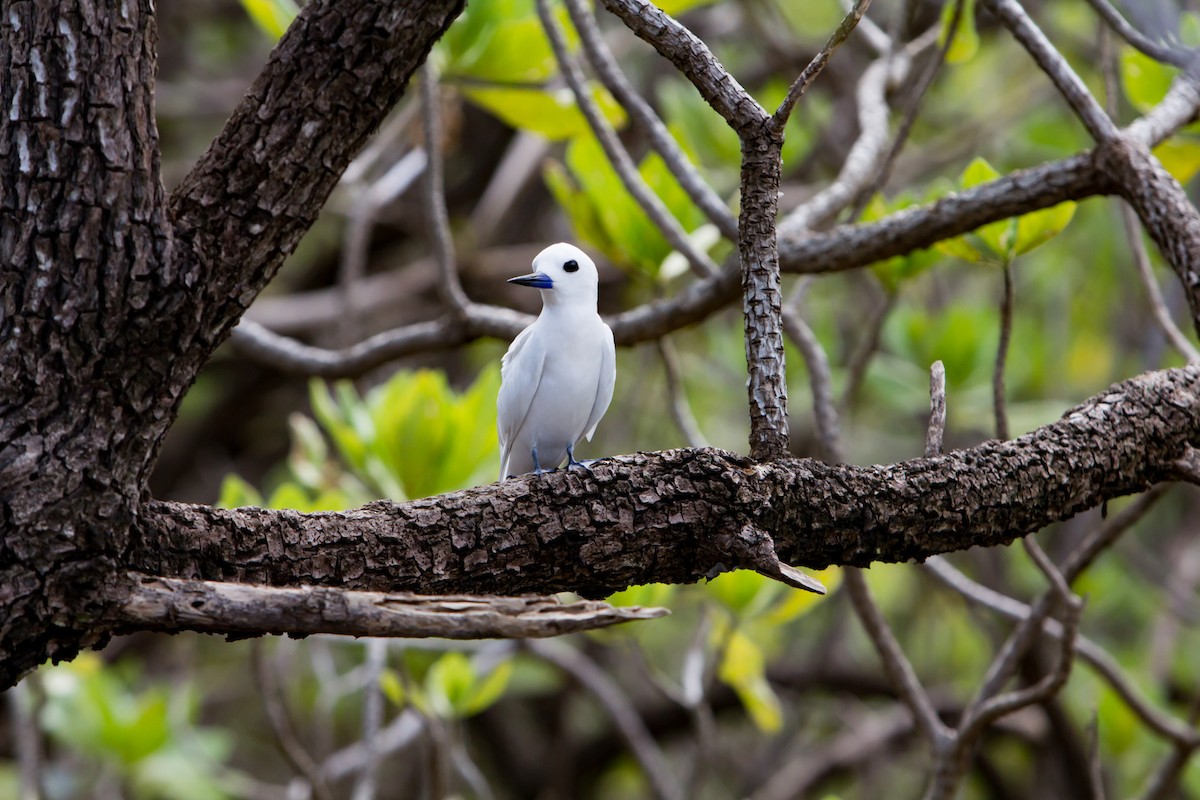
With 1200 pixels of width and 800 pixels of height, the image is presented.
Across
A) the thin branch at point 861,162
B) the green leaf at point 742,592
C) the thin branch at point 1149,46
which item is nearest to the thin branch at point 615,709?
the green leaf at point 742,592

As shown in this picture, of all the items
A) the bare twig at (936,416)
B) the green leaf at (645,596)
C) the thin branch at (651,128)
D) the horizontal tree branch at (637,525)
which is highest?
the thin branch at (651,128)

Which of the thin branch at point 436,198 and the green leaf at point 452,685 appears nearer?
the thin branch at point 436,198

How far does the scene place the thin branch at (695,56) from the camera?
5.31 feet

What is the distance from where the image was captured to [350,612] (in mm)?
1407

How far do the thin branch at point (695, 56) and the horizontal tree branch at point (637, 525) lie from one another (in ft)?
1.62

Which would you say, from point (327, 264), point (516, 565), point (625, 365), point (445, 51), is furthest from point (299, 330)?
point (516, 565)

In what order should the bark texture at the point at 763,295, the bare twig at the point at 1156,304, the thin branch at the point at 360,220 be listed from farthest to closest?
the thin branch at the point at 360,220 → the bare twig at the point at 1156,304 → the bark texture at the point at 763,295

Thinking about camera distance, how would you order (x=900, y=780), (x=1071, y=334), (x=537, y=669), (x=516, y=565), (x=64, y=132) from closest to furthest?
(x=64, y=132), (x=516, y=565), (x=537, y=669), (x=1071, y=334), (x=900, y=780)

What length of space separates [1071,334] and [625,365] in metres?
2.53

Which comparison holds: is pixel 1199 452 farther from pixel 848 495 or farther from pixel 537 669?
pixel 537 669

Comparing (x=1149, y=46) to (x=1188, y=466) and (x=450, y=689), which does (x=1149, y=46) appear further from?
(x=450, y=689)

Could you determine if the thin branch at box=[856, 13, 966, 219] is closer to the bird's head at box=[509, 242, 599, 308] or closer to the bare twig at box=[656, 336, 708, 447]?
the bare twig at box=[656, 336, 708, 447]

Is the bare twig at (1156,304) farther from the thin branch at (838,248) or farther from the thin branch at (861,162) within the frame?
the thin branch at (861,162)

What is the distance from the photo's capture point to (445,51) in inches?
119
